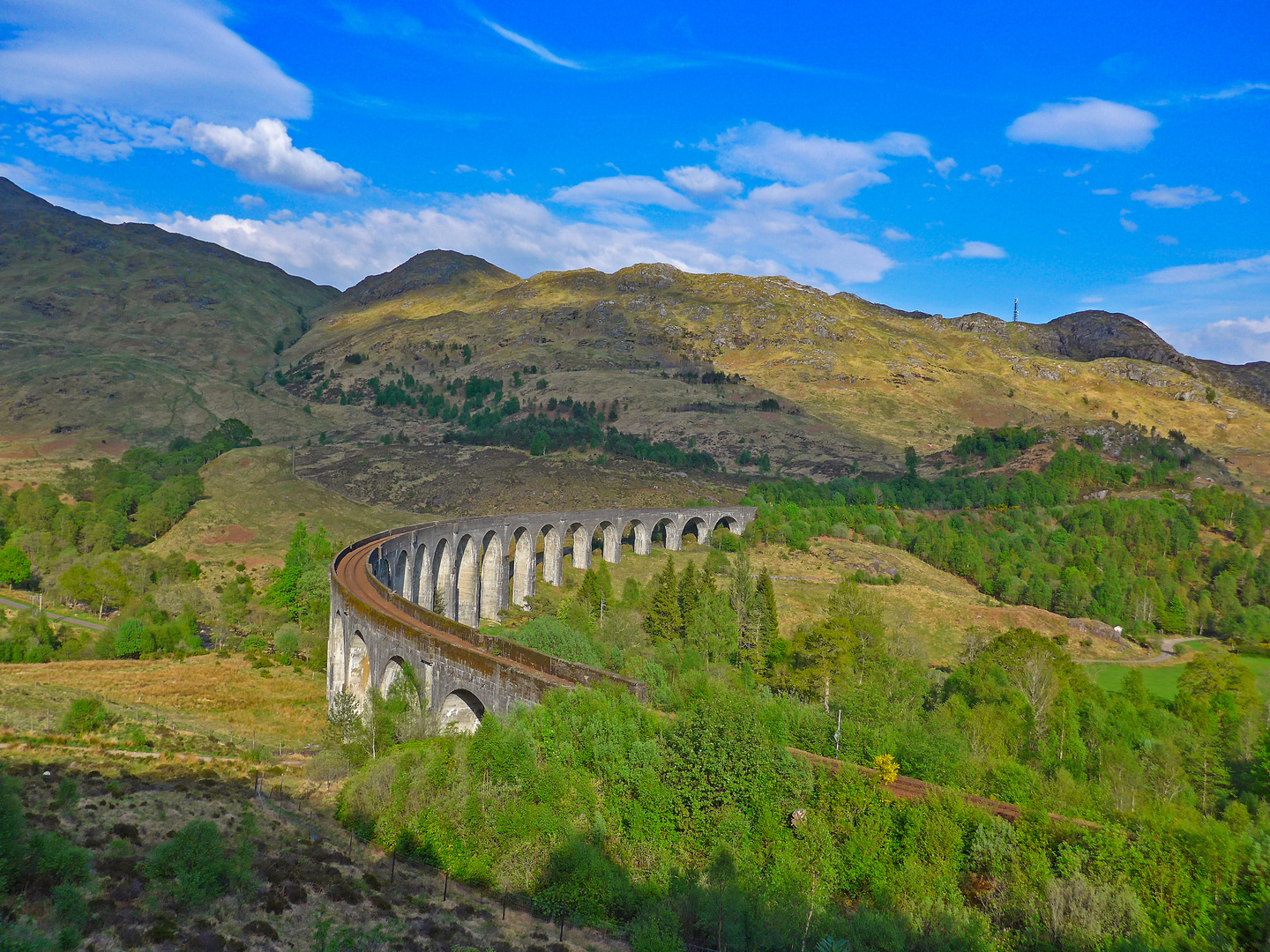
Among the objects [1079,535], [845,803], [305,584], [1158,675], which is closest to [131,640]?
[305,584]

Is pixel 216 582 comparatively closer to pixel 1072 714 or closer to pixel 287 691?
pixel 287 691

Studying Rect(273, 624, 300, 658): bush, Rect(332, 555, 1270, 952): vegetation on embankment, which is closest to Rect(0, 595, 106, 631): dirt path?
Rect(273, 624, 300, 658): bush

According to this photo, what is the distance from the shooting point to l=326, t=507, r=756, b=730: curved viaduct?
26.2m

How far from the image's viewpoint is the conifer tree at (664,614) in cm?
5081

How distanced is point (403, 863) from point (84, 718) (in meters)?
20.0

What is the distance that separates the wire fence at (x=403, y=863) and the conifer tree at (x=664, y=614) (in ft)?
94.2

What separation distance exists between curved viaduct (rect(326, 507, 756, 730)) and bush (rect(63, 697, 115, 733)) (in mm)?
10495

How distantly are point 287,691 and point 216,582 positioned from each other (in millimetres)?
29838

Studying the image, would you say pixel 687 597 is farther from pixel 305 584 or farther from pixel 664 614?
pixel 305 584

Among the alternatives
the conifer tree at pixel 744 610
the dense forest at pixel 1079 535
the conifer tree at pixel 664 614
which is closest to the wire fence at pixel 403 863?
the conifer tree at pixel 664 614

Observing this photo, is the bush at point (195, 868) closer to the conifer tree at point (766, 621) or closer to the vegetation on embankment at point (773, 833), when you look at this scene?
the vegetation on embankment at point (773, 833)

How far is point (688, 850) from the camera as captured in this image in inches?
776

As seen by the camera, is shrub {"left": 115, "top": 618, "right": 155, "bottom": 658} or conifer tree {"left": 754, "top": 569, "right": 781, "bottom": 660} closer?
shrub {"left": 115, "top": 618, "right": 155, "bottom": 658}

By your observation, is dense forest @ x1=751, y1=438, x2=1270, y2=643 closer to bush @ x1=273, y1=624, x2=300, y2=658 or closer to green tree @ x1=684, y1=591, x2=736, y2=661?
green tree @ x1=684, y1=591, x2=736, y2=661
